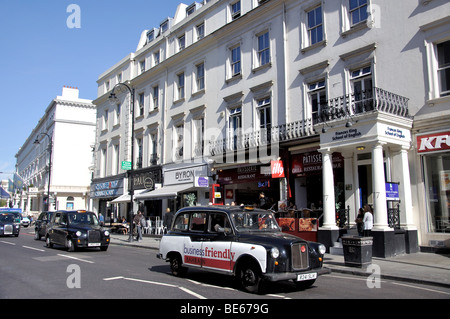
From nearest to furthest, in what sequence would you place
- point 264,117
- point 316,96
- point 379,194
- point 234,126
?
point 379,194 → point 316,96 → point 264,117 → point 234,126

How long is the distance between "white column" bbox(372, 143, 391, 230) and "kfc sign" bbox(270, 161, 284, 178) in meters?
5.51

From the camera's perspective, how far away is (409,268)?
1065 cm

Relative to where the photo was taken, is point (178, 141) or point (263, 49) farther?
point (178, 141)

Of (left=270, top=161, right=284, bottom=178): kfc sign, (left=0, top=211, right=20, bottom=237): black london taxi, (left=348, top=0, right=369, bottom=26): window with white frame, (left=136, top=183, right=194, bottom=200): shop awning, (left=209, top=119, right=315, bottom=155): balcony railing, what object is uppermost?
(left=348, top=0, right=369, bottom=26): window with white frame

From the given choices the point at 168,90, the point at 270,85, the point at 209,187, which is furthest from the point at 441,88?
the point at 168,90

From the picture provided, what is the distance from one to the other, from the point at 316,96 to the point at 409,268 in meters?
9.60

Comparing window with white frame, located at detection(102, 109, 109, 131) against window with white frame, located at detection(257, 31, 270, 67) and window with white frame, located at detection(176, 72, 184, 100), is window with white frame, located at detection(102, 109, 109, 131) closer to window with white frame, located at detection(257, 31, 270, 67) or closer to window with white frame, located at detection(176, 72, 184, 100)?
window with white frame, located at detection(176, 72, 184, 100)

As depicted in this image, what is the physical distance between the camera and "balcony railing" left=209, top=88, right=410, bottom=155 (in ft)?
45.3

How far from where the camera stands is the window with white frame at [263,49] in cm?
2070

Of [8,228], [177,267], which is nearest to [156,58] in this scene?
[8,228]

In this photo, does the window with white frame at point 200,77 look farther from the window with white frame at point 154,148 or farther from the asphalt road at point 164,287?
the asphalt road at point 164,287

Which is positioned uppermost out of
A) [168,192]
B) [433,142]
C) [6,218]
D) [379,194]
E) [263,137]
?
[263,137]

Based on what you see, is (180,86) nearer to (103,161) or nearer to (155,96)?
(155,96)

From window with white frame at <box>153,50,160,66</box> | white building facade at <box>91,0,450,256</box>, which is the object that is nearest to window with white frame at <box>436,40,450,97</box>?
white building facade at <box>91,0,450,256</box>
